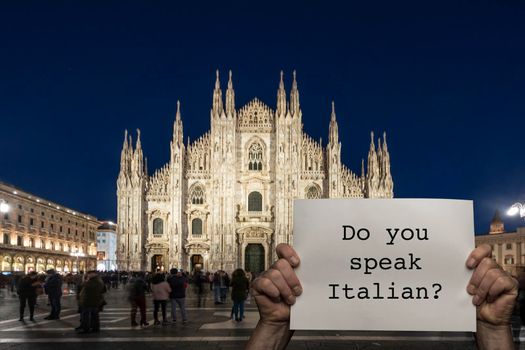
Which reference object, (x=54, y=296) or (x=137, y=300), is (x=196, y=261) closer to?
(x=54, y=296)

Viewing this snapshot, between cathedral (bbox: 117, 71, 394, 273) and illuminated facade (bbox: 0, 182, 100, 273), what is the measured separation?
1058 cm

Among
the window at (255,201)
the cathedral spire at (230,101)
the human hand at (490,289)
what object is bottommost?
the human hand at (490,289)

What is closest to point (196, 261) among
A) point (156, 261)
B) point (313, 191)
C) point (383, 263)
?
point (156, 261)

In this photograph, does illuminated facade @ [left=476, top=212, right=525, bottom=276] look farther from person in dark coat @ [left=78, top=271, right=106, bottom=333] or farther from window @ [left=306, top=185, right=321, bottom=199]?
person in dark coat @ [left=78, top=271, right=106, bottom=333]

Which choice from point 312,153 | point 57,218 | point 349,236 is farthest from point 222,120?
point 349,236

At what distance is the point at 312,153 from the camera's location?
5075cm

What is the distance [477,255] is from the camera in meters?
3.47

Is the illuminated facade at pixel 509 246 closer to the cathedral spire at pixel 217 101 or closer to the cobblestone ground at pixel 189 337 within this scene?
the cathedral spire at pixel 217 101

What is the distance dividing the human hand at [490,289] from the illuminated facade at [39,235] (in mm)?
45778

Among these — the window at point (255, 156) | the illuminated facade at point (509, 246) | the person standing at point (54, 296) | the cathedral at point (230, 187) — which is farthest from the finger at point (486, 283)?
the illuminated facade at point (509, 246)

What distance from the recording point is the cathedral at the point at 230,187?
48969 mm

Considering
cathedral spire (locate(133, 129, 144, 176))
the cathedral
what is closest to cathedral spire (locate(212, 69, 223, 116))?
the cathedral

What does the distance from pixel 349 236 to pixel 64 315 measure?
1677cm

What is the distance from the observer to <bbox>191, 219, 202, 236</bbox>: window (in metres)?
50.1
